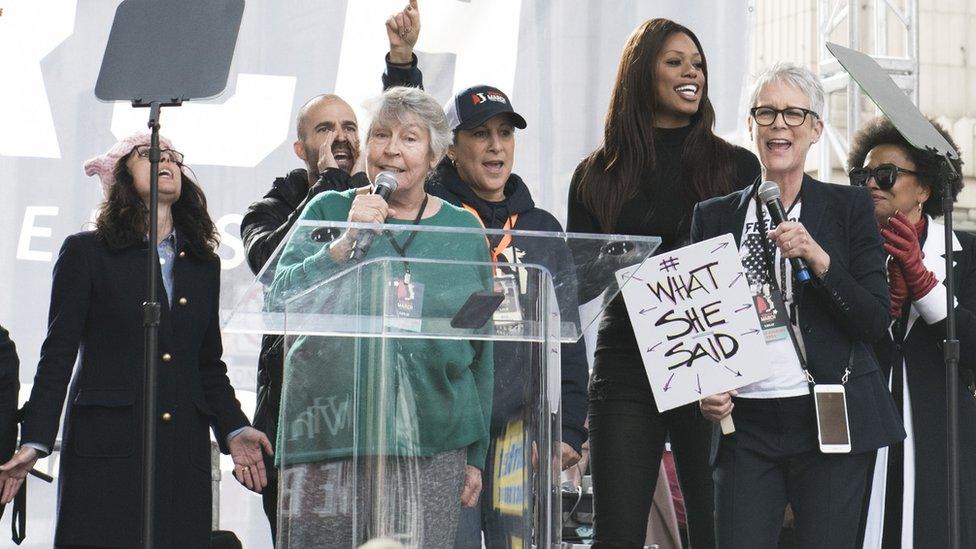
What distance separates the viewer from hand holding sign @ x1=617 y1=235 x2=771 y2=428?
342cm

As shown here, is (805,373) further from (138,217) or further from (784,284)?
(138,217)

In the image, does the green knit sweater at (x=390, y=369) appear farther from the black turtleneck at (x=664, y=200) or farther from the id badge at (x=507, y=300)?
the black turtleneck at (x=664, y=200)

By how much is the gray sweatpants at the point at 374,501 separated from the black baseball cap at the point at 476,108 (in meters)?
1.61

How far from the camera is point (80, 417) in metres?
3.77

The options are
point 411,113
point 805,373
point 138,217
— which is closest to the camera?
point 411,113

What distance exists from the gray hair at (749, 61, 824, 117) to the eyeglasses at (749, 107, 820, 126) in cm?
4

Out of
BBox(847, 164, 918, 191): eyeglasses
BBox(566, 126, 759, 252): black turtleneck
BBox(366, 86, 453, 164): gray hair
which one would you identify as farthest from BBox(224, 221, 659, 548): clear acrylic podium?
BBox(847, 164, 918, 191): eyeglasses

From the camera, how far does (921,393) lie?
13.5 feet

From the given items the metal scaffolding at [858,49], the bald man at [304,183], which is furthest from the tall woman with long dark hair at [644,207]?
the metal scaffolding at [858,49]

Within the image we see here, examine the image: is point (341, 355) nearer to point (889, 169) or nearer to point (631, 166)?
point (631, 166)

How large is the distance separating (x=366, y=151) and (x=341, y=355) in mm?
738

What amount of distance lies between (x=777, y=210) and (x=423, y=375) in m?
1.18

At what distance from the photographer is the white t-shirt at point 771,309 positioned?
341 cm

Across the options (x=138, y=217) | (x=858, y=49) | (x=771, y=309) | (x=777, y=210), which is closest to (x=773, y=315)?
(x=771, y=309)
